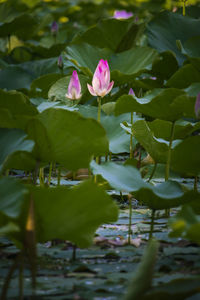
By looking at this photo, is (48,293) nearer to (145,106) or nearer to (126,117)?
(145,106)

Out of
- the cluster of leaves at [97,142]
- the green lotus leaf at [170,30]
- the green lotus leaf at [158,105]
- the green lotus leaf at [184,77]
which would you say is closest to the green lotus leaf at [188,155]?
the cluster of leaves at [97,142]

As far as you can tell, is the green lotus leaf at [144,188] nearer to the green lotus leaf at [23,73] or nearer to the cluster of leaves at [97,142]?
the cluster of leaves at [97,142]

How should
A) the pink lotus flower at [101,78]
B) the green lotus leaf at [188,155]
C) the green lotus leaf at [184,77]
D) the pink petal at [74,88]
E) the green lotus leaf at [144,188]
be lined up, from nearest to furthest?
1. the green lotus leaf at [144,188]
2. the green lotus leaf at [188,155]
3. the pink lotus flower at [101,78]
4. the pink petal at [74,88]
5. the green lotus leaf at [184,77]

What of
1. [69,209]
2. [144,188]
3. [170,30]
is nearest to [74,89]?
[144,188]

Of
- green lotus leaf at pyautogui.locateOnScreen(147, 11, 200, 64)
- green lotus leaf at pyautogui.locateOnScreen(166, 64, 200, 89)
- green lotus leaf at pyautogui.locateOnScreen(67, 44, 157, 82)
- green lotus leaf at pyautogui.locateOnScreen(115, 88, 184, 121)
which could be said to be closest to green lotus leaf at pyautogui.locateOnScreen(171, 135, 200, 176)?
green lotus leaf at pyautogui.locateOnScreen(115, 88, 184, 121)

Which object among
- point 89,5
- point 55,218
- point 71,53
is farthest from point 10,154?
point 89,5

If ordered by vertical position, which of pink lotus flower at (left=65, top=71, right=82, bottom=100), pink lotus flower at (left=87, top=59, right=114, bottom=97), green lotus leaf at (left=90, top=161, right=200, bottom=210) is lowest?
green lotus leaf at (left=90, top=161, right=200, bottom=210)

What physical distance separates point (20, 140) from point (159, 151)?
48 centimetres

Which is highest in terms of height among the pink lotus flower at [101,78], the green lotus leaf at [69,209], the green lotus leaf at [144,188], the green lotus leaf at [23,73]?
the pink lotus flower at [101,78]

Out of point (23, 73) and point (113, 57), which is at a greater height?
point (113, 57)

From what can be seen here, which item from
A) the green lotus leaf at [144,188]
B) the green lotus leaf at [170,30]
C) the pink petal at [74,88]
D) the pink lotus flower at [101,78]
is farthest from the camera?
the green lotus leaf at [170,30]

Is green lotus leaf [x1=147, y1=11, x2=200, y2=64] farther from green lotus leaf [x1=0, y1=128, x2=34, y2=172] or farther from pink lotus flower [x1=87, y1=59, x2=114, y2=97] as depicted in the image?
green lotus leaf [x1=0, y1=128, x2=34, y2=172]

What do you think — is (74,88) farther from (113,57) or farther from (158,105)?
(113,57)

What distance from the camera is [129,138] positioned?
170cm
